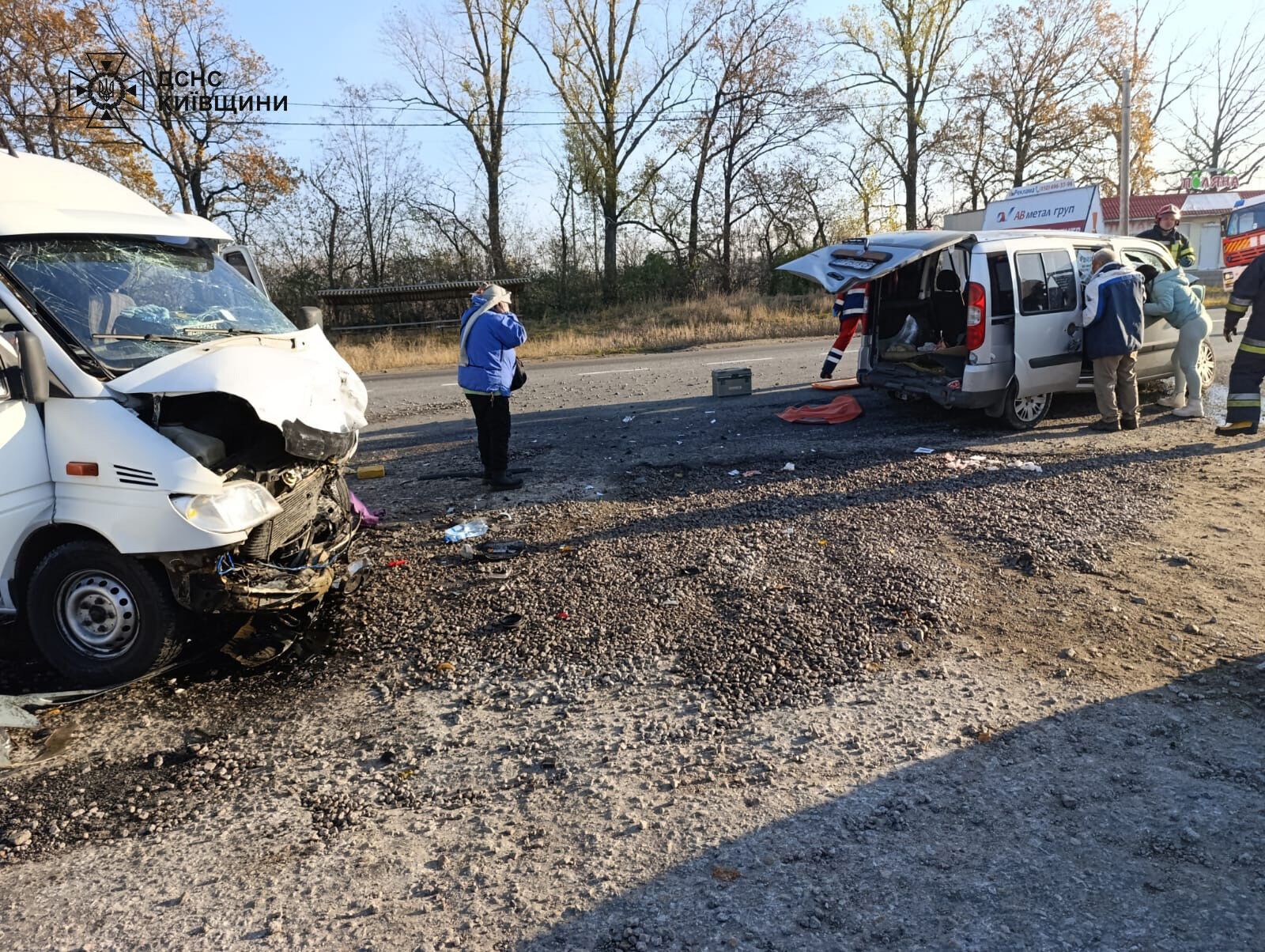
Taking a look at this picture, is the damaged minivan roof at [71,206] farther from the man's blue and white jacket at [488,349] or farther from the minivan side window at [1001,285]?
the minivan side window at [1001,285]

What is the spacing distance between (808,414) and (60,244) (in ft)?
24.5

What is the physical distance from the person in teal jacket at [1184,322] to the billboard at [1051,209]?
17.3m

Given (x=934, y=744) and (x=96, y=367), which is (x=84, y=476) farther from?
(x=934, y=744)

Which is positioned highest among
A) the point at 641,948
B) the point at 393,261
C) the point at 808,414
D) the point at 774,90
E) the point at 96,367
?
the point at 774,90

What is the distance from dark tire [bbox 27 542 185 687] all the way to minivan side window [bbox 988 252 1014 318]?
25.2 ft

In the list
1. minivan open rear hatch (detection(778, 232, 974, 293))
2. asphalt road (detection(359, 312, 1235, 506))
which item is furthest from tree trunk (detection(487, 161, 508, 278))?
minivan open rear hatch (detection(778, 232, 974, 293))

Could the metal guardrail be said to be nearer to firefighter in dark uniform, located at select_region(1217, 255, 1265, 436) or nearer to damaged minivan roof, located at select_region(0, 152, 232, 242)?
damaged minivan roof, located at select_region(0, 152, 232, 242)

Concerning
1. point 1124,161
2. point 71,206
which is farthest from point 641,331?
point 71,206

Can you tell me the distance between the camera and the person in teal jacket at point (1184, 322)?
28.2 ft

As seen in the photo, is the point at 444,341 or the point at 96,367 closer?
the point at 96,367

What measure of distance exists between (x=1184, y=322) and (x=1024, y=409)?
1899 millimetres

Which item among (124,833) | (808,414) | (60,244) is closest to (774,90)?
(808,414)

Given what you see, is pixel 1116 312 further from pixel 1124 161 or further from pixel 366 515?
pixel 1124 161

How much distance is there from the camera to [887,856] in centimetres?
285
